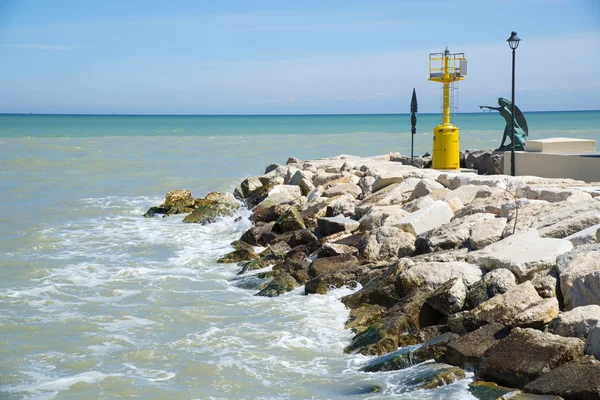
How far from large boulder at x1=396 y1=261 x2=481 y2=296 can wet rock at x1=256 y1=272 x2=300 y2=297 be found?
196 cm

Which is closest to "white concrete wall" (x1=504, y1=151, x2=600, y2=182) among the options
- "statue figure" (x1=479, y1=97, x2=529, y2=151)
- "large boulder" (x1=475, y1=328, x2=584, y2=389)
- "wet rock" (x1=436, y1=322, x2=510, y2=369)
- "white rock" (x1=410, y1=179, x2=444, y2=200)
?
"statue figure" (x1=479, y1=97, x2=529, y2=151)

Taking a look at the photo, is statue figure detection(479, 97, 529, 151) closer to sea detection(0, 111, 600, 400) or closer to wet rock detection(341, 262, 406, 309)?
sea detection(0, 111, 600, 400)

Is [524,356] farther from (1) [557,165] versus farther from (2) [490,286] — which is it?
(1) [557,165]

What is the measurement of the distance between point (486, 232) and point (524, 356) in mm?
3456

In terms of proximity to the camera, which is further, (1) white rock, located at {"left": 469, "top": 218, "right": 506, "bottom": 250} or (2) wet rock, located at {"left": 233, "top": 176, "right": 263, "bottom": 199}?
(2) wet rock, located at {"left": 233, "top": 176, "right": 263, "bottom": 199}

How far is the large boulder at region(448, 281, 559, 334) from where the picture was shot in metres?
6.69

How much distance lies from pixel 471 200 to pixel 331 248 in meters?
2.94

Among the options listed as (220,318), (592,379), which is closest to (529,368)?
(592,379)

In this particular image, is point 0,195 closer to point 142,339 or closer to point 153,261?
point 153,261

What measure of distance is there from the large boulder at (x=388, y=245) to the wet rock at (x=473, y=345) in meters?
3.34

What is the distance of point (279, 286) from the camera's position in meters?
9.90

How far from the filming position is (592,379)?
18.0 ft

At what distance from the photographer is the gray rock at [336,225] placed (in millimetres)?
11961

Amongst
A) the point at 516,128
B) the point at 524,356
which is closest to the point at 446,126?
the point at 516,128
